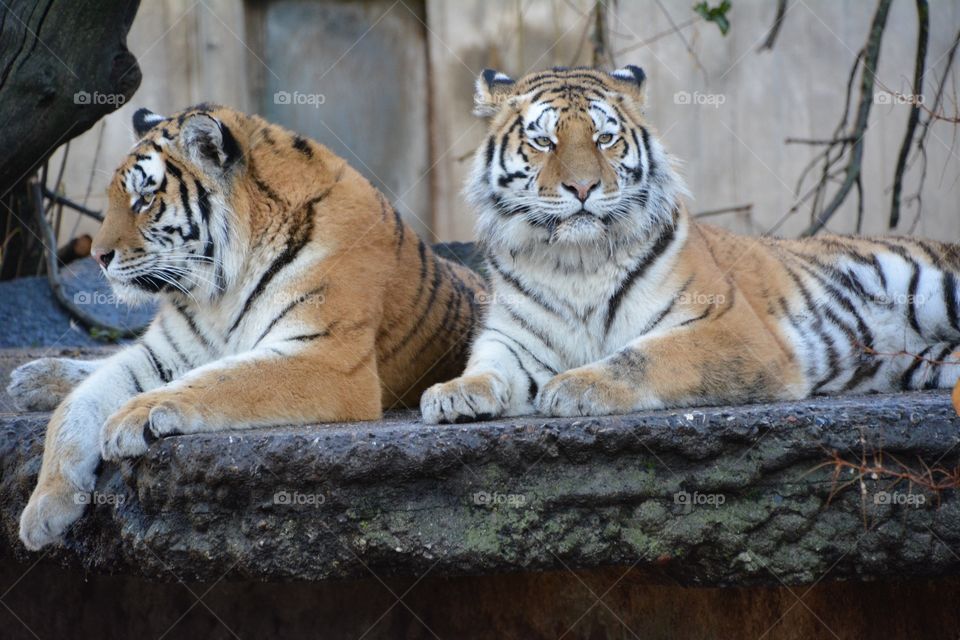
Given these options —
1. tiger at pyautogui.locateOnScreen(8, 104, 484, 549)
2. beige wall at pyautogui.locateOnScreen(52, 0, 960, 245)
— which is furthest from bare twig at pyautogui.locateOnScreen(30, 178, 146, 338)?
tiger at pyautogui.locateOnScreen(8, 104, 484, 549)

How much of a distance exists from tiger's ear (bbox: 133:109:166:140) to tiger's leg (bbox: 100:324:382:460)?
37.6 inches

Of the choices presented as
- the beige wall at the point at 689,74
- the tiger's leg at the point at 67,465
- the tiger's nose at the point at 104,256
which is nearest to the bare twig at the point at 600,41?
the beige wall at the point at 689,74

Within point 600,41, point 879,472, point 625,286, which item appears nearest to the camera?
point 879,472

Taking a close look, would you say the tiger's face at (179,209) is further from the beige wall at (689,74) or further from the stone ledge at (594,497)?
the beige wall at (689,74)

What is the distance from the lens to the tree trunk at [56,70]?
4168mm

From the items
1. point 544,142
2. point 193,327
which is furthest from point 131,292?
point 544,142

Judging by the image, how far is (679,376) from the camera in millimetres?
3195

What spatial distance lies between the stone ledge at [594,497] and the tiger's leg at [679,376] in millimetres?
305

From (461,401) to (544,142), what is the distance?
87 cm

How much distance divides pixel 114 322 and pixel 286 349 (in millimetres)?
3203

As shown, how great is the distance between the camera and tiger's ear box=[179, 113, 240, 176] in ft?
11.9

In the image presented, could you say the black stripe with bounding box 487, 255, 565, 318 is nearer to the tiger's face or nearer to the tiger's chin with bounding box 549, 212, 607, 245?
the tiger's chin with bounding box 549, 212, 607, 245

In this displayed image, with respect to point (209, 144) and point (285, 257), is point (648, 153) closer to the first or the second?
point (285, 257)

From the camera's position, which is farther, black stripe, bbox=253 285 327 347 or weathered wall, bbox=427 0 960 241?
weathered wall, bbox=427 0 960 241
